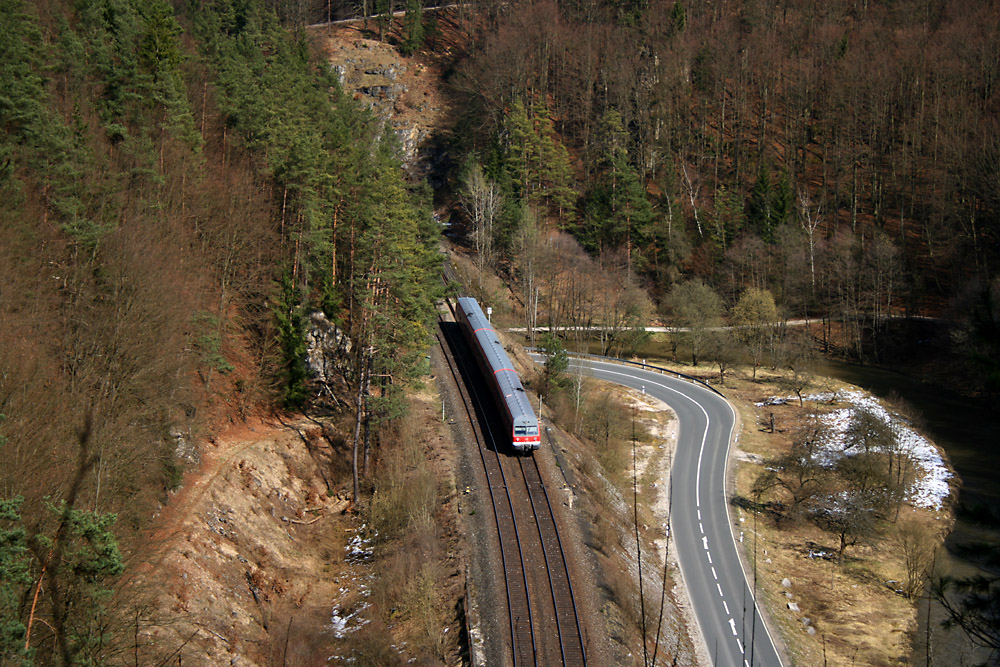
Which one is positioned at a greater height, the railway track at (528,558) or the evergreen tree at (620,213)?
the evergreen tree at (620,213)

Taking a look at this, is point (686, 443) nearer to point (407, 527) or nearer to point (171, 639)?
point (407, 527)

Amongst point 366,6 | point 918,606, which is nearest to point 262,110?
point 918,606

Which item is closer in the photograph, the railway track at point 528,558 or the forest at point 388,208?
the forest at point 388,208

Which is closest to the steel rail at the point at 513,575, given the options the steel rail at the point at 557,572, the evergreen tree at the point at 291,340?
the steel rail at the point at 557,572

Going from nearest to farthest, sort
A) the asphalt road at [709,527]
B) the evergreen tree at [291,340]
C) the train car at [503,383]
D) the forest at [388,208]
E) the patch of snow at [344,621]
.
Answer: the forest at [388,208] < the patch of snow at [344,621] < the asphalt road at [709,527] < the train car at [503,383] < the evergreen tree at [291,340]

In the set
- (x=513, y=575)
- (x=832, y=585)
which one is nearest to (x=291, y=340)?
(x=513, y=575)

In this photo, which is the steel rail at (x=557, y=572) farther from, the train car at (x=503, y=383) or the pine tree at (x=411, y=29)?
the pine tree at (x=411, y=29)

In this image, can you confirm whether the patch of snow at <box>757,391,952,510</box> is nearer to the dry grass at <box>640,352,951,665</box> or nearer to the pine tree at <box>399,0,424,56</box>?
the dry grass at <box>640,352,951,665</box>
